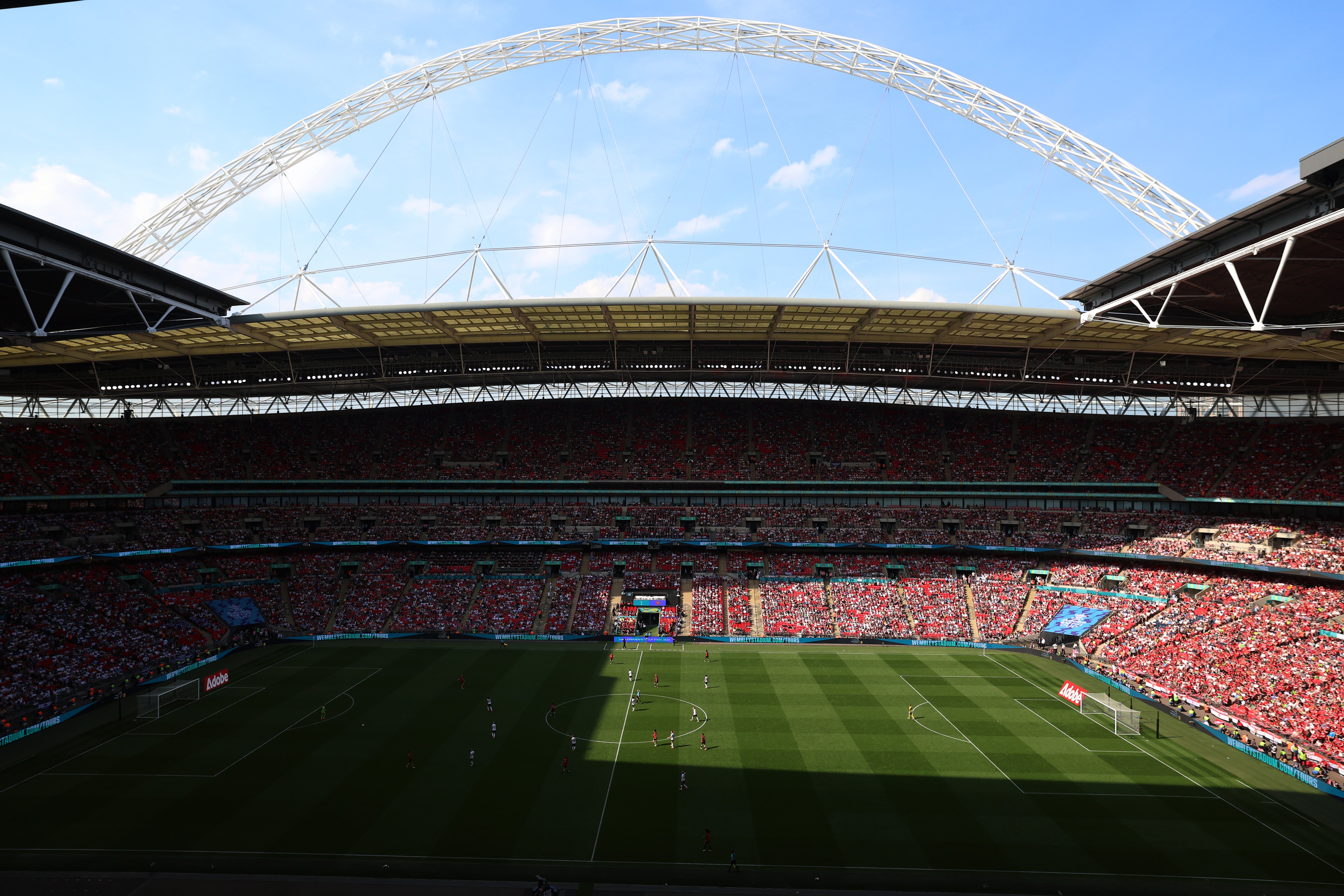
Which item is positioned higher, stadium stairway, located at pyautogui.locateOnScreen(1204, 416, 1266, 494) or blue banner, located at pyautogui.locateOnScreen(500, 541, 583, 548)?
stadium stairway, located at pyautogui.locateOnScreen(1204, 416, 1266, 494)

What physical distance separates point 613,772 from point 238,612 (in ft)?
123

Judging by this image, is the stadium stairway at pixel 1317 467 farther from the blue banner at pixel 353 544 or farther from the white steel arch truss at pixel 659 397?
the blue banner at pixel 353 544

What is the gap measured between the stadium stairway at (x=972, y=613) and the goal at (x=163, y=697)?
5026 cm

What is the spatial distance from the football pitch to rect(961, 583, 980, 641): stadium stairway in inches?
392

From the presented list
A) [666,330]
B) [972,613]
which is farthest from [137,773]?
[972,613]

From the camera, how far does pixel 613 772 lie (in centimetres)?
2784

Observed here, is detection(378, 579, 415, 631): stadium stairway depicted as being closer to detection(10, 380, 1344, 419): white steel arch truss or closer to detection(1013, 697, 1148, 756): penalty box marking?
detection(10, 380, 1344, 419): white steel arch truss

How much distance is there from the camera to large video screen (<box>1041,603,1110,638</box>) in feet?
157

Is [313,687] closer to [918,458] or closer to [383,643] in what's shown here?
[383,643]

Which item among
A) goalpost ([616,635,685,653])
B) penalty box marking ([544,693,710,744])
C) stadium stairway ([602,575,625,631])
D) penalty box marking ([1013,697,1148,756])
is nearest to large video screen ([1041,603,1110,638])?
penalty box marking ([1013,697,1148,756])

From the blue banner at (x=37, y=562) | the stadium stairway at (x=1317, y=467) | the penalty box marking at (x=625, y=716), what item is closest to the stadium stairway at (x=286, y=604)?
the blue banner at (x=37, y=562)

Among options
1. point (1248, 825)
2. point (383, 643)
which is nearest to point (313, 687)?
point (383, 643)

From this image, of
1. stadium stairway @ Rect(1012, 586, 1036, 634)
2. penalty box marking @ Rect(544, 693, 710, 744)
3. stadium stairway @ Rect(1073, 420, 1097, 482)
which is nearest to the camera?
penalty box marking @ Rect(544, 693, 710, 744)

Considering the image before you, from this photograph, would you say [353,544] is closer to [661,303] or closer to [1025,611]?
[661,303]
